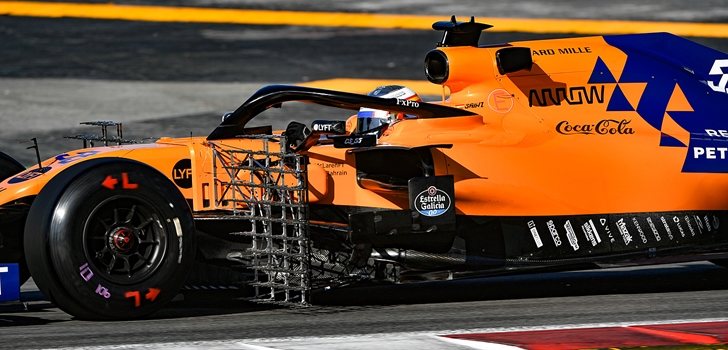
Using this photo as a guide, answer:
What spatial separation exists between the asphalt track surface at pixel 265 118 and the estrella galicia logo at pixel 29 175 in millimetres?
862

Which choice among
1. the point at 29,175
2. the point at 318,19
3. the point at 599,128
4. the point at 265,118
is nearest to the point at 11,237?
the point at 29,175

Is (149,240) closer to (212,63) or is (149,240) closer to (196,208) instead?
(196,208)

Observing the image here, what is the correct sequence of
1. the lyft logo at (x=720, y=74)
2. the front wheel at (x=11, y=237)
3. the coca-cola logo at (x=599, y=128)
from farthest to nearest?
the lyft logo at (x=720, y=74) → the coca-cola logo at (x=599, y=128) → the front wheel at (x=11, y=237)

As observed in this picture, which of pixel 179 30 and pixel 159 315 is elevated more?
pixel 179 30

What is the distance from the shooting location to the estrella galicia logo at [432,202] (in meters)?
9.04

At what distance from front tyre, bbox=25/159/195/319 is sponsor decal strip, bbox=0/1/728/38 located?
15.1 metres

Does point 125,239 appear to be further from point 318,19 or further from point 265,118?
Answer: point 318,19

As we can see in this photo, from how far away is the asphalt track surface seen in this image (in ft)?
26.9

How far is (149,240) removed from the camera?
27.2ft

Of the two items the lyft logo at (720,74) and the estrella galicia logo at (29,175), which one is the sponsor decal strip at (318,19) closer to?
the lyft logo at (720,74)

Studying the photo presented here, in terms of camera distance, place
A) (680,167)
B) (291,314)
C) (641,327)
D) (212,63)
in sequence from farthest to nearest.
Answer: (212,63)
(680,167)
(291,314)
(641,327)

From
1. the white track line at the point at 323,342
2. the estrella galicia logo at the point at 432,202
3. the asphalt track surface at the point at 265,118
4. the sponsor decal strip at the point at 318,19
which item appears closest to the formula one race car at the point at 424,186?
the estrella galicia logo at the point at 432,202

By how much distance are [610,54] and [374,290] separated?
2.43 m

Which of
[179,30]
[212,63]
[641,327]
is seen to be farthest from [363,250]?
[179,30]
